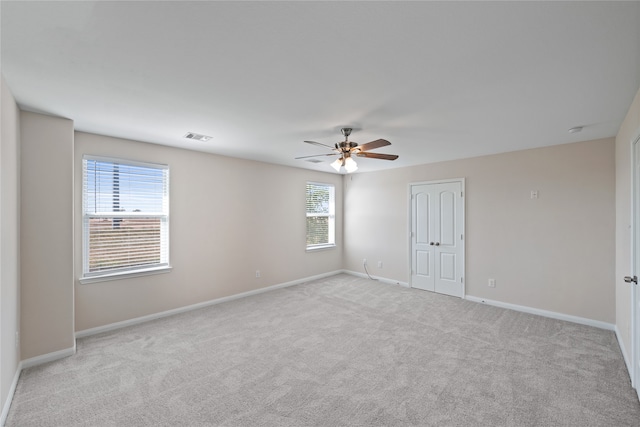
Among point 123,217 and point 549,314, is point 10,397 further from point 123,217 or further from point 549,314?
point 549,314

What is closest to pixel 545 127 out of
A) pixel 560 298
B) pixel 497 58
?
pixel 497 58

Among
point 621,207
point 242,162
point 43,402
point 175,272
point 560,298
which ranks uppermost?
point 242,162

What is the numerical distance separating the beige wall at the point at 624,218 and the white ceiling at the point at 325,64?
7.9 inches

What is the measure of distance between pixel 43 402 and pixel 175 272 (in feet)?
6.48

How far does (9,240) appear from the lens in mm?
2240

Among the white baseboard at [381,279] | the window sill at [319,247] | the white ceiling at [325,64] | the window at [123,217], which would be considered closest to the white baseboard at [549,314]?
the white baseboard at [381,279]

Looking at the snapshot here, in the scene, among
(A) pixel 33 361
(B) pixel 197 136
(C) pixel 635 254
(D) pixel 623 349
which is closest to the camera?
(C) pixel 635 254

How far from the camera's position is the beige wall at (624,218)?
8.29ft

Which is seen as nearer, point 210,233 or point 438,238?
point 210,233

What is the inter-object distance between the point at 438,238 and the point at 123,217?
16.3 feet

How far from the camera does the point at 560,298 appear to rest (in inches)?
151

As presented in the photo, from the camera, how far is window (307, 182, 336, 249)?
6.04 m

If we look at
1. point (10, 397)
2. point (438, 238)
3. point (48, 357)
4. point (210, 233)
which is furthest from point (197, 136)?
point (438, 238)

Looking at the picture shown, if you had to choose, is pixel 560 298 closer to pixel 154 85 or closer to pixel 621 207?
pixel 621 207
